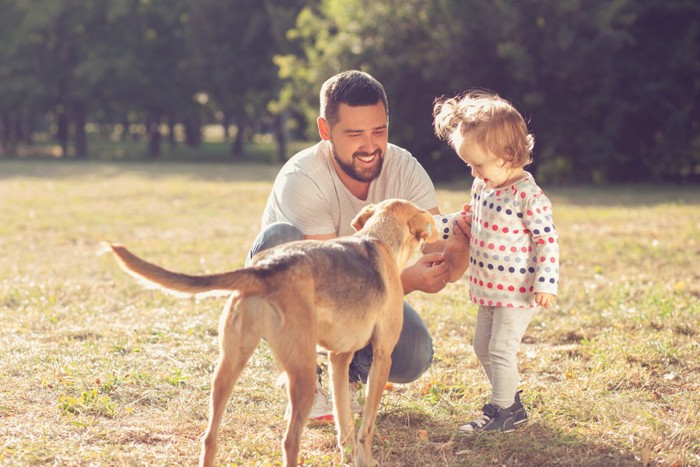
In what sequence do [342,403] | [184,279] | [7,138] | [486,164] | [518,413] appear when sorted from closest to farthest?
[184,279], [342,403], [486,164], [518,413], [7,138]

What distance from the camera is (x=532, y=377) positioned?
549 centimetres

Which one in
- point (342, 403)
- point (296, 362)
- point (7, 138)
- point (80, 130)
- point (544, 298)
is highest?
point (80, 130)

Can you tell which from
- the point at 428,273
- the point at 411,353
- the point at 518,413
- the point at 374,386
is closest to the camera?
the point at 374,386

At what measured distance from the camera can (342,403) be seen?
4027 millimetres

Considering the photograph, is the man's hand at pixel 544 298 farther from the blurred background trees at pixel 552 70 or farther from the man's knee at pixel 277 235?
the blurred background trees at pixel 552 70

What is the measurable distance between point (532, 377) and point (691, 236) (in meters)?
7.00

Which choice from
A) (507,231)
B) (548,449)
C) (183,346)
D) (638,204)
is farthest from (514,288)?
(638,204)

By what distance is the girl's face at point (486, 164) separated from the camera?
14.3 feet

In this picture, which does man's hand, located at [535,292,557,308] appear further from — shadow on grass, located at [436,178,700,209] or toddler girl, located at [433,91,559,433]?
shadow on grass, located at [436,178,700,209]

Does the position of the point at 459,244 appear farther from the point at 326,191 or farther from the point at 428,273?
the point at 326,191

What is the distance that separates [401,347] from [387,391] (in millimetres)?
712

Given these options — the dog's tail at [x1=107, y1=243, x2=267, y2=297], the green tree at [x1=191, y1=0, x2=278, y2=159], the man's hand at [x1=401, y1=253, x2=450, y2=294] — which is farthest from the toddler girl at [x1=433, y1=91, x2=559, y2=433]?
the green tree at [x1=191, y1=0, x2=278, y2=159]

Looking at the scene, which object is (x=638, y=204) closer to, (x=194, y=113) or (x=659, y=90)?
(x=659, y=90)

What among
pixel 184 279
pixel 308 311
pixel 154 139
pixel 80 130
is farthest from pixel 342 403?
pixel 154 139
